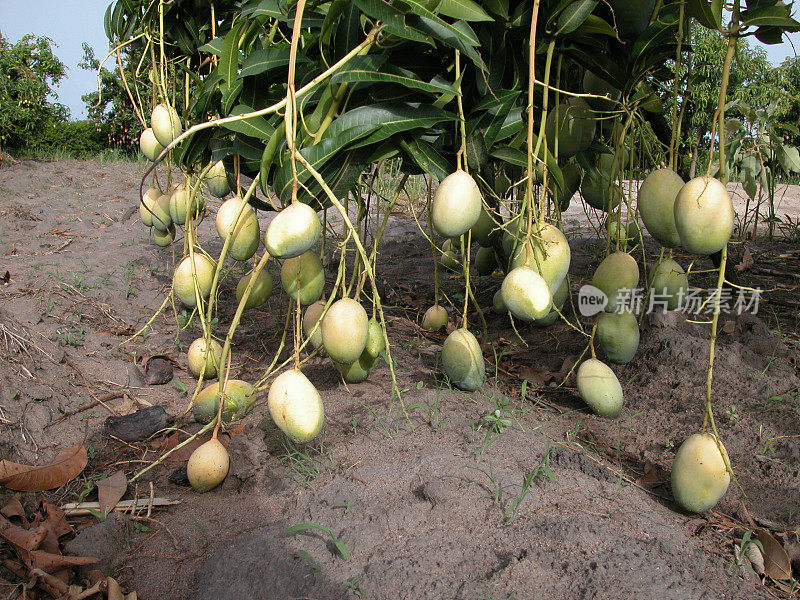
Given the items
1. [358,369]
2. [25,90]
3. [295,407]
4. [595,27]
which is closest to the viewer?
[295,407]

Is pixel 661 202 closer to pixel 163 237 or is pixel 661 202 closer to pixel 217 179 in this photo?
pixel 217 179

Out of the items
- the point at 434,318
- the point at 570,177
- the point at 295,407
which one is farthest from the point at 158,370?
the point at 570,177

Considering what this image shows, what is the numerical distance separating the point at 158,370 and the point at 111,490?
2.17 ft

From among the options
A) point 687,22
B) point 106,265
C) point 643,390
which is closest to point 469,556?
point 643,390

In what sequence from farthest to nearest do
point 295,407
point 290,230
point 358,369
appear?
1. point 358,369
2. point 295,407
3. point 290,230

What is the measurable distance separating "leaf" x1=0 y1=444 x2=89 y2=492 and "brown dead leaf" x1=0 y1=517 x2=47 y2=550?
0.43 feet

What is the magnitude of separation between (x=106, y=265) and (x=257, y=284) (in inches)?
73.0

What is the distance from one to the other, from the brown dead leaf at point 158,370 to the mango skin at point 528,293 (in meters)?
1.21

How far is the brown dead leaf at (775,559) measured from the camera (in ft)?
3.40

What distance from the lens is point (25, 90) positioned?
8172mm

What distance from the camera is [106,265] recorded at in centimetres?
284

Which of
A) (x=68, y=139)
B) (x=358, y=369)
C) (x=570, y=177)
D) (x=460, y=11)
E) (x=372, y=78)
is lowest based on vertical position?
(x=358, y=369)

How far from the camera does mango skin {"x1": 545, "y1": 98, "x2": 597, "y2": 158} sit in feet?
4.27

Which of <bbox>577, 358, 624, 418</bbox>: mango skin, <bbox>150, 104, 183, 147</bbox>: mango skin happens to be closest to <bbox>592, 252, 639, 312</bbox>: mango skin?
<bbox>577, 358, 624, 418</bbox>: mango skin
